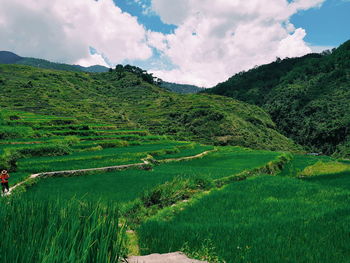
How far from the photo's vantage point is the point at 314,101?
73.8 meters

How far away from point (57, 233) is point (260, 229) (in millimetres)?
4182

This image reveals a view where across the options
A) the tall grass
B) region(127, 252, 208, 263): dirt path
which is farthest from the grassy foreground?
the tall grass

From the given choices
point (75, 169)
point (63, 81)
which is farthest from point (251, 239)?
point (63, 81)

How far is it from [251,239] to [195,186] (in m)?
6.15

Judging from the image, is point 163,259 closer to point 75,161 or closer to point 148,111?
point 75,161

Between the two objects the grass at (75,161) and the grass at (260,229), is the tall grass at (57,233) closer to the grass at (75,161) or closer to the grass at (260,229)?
the grass at (260,229)

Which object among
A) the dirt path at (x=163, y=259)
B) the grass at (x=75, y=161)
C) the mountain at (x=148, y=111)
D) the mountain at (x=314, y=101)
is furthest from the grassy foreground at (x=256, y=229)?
the mountain at (x=314, y=101)

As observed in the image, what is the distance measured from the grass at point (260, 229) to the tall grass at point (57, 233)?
1.66 m

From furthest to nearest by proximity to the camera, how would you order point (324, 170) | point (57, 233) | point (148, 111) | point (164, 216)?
point (148, 111)
point (324, 170)
point (164, 216)
point (57, 233)

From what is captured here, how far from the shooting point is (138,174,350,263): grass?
3.89 metres

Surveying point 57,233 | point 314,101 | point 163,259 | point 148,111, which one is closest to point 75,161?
point 163,259

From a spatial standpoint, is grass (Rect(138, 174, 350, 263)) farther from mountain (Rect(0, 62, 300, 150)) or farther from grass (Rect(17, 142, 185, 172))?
mountain (Rect(0, 62, 300, 150))

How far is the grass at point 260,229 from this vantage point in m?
3.89

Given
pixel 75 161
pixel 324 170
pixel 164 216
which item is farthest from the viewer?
pixel 324 170
